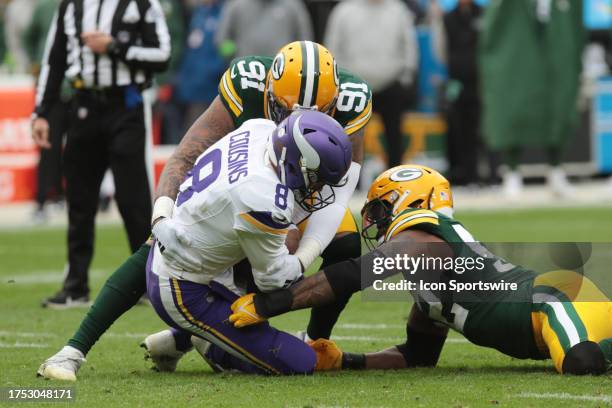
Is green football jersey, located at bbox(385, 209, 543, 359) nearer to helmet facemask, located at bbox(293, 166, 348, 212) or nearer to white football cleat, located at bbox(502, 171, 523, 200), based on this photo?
helmet facemask, located at bbox(293, 166, 348, 212)

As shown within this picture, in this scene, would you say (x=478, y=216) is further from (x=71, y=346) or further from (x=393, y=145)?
(x=71, y=346)

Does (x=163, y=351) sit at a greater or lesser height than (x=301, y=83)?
lesser

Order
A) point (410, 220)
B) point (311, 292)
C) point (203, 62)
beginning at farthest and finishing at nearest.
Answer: point (203, 62) < point (410, 220) < point (311, 292)

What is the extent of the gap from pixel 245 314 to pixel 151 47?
283cm

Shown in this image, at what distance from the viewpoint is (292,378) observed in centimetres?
527

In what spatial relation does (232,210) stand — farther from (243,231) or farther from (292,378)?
(292,378)

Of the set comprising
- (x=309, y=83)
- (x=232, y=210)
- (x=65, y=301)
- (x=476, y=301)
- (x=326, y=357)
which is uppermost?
(x=309, y=83)

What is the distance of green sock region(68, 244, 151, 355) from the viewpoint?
536 cm

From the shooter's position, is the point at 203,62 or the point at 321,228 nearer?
the point at 321,228

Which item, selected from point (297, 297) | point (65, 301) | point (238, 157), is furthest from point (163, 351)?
point (65, 301)

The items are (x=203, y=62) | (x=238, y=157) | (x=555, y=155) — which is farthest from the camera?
(x=555, y=155)

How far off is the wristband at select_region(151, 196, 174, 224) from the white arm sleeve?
1.68 ft

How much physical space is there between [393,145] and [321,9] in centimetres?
359

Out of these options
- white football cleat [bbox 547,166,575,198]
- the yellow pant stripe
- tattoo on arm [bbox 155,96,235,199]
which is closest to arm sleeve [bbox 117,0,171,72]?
tattoo on arm [bbox 155,96,235,199]
